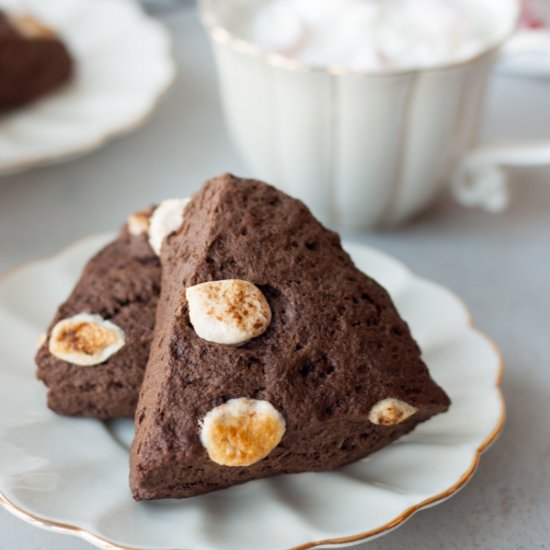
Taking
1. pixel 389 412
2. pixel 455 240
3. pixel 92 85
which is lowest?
pixel 455 240

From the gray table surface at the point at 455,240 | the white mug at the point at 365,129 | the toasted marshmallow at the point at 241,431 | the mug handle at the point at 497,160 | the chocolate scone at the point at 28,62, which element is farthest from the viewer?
the chocolate scone at the point at 28,62

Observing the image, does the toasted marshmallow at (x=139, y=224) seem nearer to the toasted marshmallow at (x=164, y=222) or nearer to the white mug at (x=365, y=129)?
the toasted marshmallow at (x=164, y=222)

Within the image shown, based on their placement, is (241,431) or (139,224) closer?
(241,431)

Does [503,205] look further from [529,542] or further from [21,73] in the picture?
[21,73]

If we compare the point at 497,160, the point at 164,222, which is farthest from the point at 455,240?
the point at 164,222

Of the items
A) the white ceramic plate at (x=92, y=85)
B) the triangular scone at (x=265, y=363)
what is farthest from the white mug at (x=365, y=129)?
the triangular scone at (x=265, y=363)

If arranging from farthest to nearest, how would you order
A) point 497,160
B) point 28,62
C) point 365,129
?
point 28,62, point 497,160, point 365,129

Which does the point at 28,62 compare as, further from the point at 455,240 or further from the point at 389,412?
the point at 389,412

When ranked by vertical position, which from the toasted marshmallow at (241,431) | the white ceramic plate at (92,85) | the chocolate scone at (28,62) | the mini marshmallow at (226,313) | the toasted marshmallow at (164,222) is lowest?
the white ceramic plate at (92,85)
